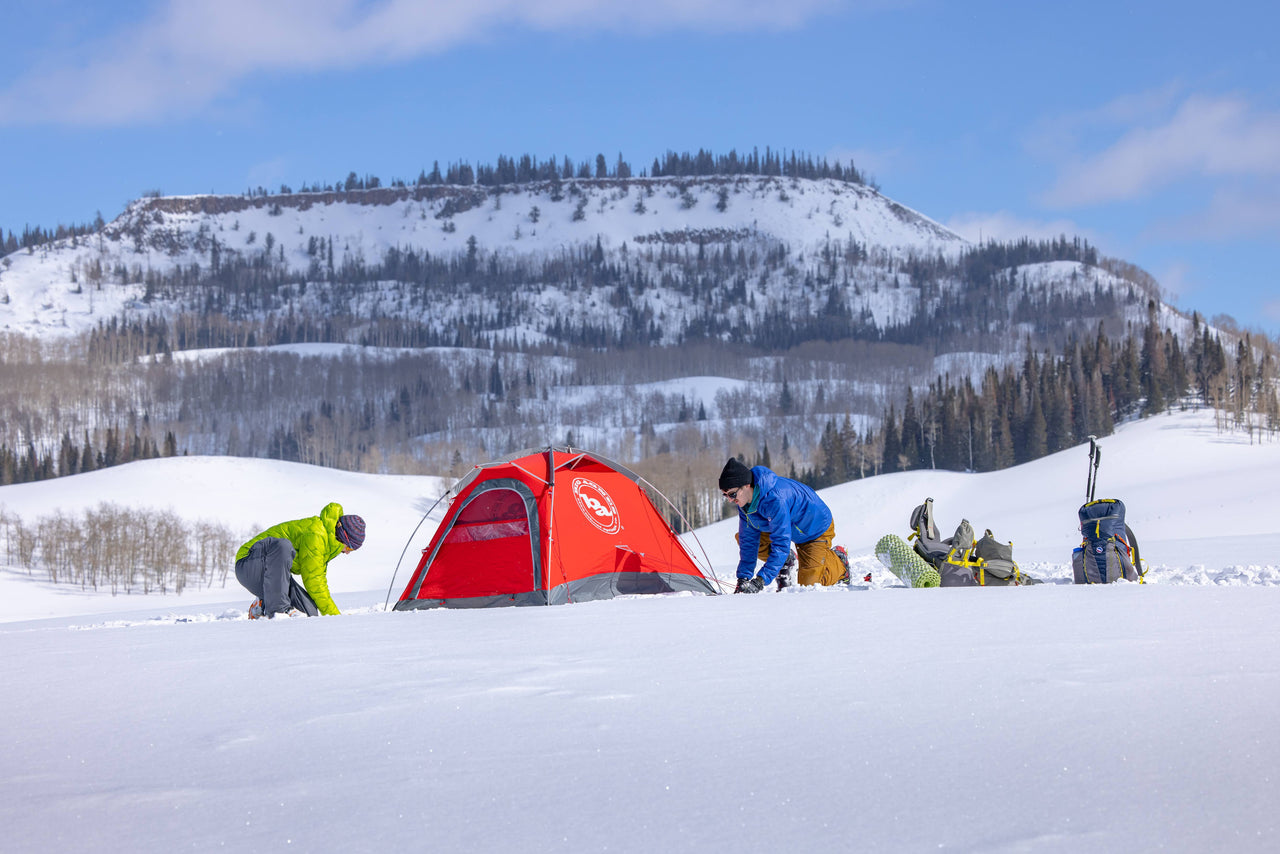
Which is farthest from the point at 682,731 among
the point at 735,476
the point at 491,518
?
the point at 491,518

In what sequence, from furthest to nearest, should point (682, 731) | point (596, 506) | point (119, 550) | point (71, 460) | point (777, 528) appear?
1. point (71, 460)
2. point (119, 550)
3. point (596, 506)
4. point (777, 528)
5. point (682, 731)

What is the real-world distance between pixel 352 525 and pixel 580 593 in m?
2.78

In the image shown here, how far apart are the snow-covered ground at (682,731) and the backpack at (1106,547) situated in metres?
2.24

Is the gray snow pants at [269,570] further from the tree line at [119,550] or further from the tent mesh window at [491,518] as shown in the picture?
the tree line at [119,550]

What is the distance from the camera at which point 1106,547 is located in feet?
32.4

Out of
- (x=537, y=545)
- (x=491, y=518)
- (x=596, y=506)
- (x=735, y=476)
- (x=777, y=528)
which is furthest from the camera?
(x=596, y=506)

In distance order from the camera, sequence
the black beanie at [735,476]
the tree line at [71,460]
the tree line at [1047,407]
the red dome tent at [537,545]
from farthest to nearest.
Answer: the tree line at [71,460] < the tree line at [1047,407] < the red dome tent at [537,545] < the black beanie at [735,476]

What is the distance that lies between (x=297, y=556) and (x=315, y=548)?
253 millimetres

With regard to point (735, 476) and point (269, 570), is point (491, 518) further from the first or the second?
point (735, 476)

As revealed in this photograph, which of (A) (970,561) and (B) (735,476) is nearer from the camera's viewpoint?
(B) (735,476)

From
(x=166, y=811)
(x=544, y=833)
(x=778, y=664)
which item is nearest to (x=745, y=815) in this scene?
(x=544, y=833)

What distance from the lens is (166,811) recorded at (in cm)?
302

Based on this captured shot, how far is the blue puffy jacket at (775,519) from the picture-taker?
9852mm

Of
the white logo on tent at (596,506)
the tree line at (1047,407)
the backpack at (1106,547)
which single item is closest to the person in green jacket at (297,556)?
the white logo on tent at (596,506)
